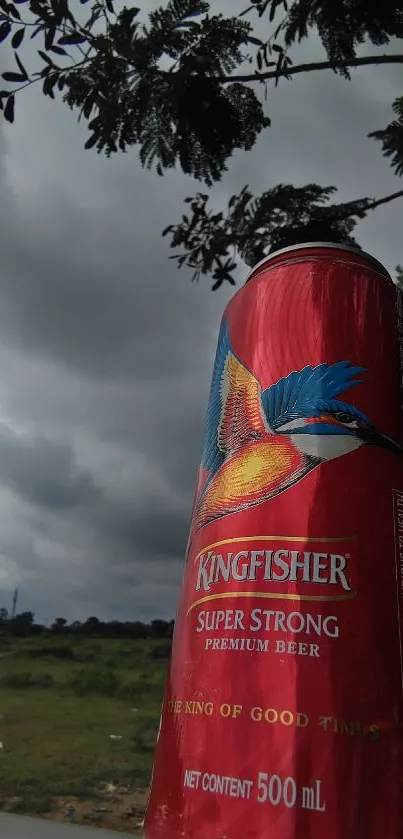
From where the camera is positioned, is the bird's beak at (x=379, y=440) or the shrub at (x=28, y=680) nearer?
the bird's beak at (x=379, y=440)

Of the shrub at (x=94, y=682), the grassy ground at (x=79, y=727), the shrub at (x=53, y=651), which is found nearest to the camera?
the grassy ground at (x=79, y=727)

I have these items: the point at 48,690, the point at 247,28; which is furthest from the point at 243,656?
the point at 48,690

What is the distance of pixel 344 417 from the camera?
1045mm

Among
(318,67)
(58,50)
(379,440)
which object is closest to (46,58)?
(58,50)

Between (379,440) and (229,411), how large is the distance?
0.28 m

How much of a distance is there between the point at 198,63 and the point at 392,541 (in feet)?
4.64

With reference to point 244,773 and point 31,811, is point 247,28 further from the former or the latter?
point 31,811

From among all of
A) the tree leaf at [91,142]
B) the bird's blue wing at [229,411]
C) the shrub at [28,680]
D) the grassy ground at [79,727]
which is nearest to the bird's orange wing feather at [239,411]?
the bird's blue wing at [229,411]

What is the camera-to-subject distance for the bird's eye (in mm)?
1041

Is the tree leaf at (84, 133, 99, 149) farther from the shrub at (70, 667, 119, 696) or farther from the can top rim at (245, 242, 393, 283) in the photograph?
the shrub at (70, 667, 119, 696)

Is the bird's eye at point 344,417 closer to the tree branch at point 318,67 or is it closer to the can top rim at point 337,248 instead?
the can top rim at point 337,248

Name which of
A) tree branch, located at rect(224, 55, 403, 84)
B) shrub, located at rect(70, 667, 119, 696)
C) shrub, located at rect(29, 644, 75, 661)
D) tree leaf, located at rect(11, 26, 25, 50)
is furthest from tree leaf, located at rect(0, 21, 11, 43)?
shrub, located at rect(29, 644, 75, 661)

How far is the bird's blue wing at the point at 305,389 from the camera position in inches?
41.6

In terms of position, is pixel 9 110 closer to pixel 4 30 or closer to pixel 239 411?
pixel 4 30
